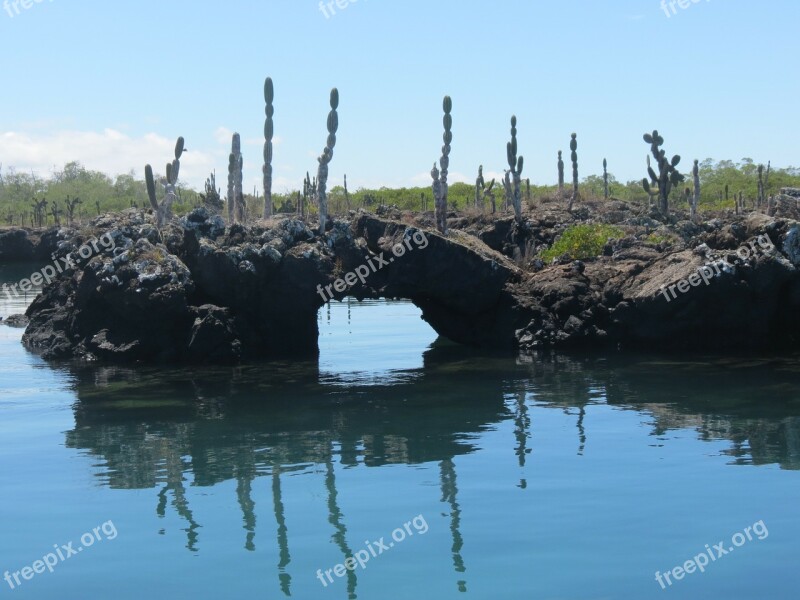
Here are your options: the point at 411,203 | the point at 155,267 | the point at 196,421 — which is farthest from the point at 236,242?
the point at 411,203

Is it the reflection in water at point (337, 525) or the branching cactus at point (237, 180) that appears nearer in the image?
the reflection in water at point (337, 525)

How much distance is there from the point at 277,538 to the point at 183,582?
1514mm

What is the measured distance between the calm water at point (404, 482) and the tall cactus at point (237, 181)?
10515mm

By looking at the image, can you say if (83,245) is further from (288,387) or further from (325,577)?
(325,577)

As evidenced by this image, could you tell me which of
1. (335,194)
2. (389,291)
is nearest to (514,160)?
(389,291)

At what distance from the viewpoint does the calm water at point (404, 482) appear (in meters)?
9.71

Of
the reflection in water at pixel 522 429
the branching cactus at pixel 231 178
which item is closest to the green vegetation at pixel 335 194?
the branching cactus at pixel 231 178

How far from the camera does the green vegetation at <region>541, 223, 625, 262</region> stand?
30688mm

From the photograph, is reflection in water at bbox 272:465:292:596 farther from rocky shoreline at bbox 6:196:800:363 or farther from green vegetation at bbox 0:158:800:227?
green vegetation at bbox 0:158:800:227

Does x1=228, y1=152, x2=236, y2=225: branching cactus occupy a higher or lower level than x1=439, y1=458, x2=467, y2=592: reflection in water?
higher

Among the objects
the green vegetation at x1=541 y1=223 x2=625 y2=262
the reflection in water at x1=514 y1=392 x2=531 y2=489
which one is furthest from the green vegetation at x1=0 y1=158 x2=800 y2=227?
the reflection in water at x1=514 y1=392 x2=531 y2=489

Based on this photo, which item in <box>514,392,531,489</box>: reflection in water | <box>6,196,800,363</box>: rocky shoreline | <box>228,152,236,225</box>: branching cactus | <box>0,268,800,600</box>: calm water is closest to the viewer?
<box>0,268,800,600</box>: calm water

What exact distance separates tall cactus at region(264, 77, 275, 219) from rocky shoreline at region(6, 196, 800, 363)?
6372 mm

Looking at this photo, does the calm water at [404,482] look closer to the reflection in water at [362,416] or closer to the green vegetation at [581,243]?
the reflection in water at [362,416]
